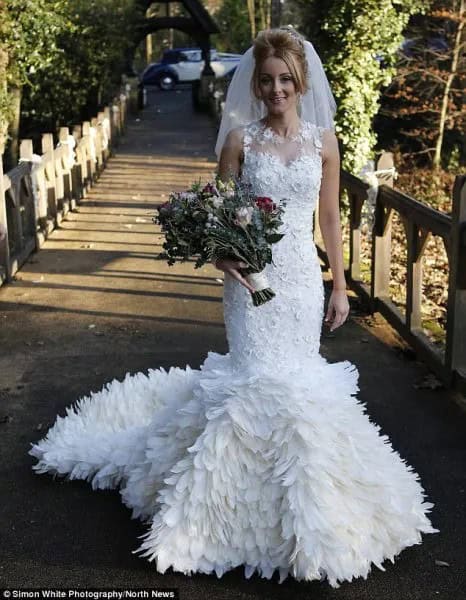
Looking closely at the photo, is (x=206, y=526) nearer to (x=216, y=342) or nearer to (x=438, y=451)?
(x=438, y=451)

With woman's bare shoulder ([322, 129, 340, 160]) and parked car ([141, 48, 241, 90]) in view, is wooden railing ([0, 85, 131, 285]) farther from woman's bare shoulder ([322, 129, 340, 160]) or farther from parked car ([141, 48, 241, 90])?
parked car ([141, 48, 241, 90])

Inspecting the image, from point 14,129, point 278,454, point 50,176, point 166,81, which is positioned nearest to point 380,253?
point 278,454

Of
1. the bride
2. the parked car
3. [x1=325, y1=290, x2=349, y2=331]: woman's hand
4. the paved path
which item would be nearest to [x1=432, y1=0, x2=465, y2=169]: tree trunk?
the paved path

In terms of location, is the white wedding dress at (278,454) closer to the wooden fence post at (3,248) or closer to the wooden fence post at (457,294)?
the wooden fence post at (457,294)

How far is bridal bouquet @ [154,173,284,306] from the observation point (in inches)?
148

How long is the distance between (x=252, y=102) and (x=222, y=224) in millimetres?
1010

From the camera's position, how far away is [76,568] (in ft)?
13.1

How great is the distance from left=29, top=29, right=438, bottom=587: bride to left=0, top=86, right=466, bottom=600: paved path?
14 centimetres

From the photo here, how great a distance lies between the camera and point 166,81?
170 feet

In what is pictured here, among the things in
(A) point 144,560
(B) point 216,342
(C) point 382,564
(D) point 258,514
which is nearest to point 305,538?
(D) point 258,514

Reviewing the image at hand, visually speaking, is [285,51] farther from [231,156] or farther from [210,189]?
[210,189]

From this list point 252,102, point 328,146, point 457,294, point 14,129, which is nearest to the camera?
point 328,146

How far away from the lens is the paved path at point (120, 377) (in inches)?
153

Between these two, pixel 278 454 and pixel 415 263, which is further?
pixel 415 263
